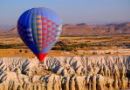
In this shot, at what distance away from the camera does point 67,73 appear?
49.0 m

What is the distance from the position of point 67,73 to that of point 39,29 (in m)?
13.3

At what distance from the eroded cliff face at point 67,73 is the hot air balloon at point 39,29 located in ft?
24.2

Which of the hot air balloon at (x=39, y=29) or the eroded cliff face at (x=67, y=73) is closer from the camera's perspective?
the hot air balloon at (x=39, y=29)

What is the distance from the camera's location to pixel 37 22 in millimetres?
36312

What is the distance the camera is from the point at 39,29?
3653cm

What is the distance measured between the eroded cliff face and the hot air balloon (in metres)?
7.37

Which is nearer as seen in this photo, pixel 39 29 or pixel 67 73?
pixel 39 29

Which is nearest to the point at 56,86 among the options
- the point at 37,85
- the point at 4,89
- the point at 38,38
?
the point at 37,85

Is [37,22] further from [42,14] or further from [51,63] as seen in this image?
[51,63]

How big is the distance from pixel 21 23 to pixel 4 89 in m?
8.99

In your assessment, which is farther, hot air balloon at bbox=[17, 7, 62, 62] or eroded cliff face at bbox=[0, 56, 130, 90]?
eroded cliff face at bbox=[0, 56, 130, 90]

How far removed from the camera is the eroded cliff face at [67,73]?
44.2 meters

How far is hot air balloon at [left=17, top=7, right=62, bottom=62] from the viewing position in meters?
36.0

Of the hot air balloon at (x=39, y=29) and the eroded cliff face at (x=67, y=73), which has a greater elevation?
the hot air balloon at (x=39, y=29)
